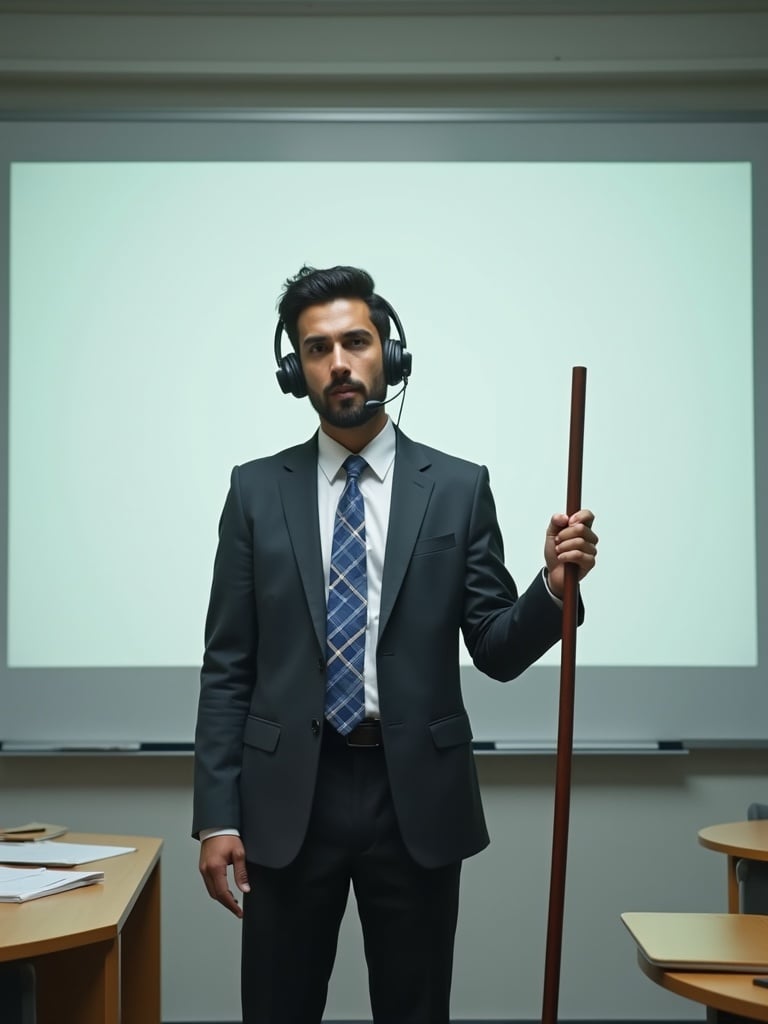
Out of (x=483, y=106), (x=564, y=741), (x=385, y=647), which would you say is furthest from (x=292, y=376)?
(x=483, y=106)

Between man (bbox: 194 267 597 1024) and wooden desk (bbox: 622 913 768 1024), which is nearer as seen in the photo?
wooden desk (bbox: 622 913 768 1024)

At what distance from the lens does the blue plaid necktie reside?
1831 mm

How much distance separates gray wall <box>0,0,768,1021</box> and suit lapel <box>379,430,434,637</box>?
170 centimetres

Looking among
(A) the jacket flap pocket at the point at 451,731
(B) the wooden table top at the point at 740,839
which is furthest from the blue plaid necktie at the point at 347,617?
(B) the wooden table top at the point at 740,839

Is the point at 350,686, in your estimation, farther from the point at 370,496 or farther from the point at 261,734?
the point at 370,496

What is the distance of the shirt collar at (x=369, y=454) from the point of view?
2.03 m

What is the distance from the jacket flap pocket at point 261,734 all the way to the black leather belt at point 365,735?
117 mm

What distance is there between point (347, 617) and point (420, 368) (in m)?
1.71

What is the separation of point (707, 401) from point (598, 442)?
369 mm

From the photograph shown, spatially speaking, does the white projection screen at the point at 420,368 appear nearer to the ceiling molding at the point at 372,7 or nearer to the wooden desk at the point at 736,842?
the ceiling molding at the point at 372,7

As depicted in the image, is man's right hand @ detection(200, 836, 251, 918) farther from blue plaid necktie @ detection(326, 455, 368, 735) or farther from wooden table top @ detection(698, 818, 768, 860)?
wooden table top @ detection(698, 818, 768, 860)

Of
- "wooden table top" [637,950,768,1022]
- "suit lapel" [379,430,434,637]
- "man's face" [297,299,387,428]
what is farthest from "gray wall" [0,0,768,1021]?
"wooden table top" [637,950,768,1022]

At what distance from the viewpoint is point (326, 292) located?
78.6 inches

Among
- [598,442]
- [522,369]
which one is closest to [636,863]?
[598,442]
